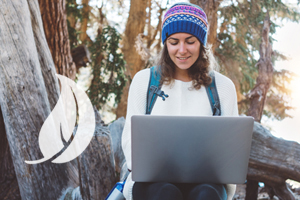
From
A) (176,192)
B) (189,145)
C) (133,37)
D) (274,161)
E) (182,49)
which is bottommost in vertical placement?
(274,161)

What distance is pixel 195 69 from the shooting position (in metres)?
1.92

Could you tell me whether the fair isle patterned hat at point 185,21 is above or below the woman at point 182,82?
above

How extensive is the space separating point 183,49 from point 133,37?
553 cm

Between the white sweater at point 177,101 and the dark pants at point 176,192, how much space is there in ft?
0.90

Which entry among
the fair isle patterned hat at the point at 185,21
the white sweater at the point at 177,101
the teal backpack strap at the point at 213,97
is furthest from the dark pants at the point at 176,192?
the fair isle patterned hat at the point at 185,21

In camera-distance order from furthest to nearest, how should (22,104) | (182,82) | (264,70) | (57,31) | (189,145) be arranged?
(264,70), (57,31), (22,104), (182,82), (189,145)

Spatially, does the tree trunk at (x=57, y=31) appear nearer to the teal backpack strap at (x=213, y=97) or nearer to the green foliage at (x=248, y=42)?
the teal backpack strap at (x=213, y=97)

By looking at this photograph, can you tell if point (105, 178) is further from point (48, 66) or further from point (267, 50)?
point (267, 50)

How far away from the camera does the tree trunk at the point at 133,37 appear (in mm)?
6898

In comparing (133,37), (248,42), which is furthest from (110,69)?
(248,42)

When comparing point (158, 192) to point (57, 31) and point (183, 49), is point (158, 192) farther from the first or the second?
point (57, 31)

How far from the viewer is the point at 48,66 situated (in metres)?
2.89

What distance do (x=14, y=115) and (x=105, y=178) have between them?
90 centimetres

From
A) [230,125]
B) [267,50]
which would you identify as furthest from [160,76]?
[267,50]
